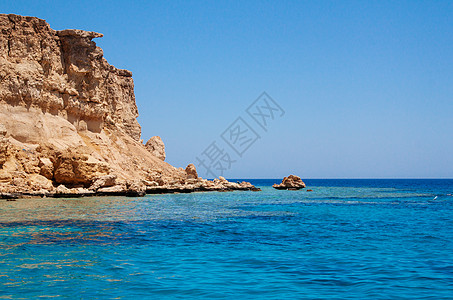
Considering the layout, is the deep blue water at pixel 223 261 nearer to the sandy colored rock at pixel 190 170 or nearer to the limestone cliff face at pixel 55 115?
the limestone cliff face at pixel 55 115

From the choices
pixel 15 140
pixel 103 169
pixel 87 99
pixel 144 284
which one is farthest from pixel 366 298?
pixel 87 99

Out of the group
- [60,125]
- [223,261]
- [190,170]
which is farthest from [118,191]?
[190,170]

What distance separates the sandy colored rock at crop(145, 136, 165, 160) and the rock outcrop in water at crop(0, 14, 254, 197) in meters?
10.1

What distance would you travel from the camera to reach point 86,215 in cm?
2014

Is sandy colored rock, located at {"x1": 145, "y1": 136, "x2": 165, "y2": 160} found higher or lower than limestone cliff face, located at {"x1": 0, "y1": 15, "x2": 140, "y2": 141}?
lower

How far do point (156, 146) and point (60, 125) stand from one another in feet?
86.8

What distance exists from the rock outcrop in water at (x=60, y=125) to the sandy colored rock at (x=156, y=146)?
10.1 metres

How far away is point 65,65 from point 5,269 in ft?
141

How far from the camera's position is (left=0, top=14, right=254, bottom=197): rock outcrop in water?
34969mm

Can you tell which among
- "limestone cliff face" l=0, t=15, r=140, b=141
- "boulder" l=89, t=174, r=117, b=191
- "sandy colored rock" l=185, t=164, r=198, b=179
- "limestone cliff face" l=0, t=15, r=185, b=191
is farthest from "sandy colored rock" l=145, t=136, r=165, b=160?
"boulder" l=89, t=174, r=117, b=191

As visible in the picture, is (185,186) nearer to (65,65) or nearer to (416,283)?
(65,65)

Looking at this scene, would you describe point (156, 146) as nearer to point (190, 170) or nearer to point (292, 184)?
point (190, 170)

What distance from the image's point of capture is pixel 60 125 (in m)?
43.0

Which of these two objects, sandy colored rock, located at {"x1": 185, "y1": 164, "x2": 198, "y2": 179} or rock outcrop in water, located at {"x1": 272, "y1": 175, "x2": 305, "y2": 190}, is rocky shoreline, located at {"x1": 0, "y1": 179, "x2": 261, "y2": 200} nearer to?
sandy colored rock, located at {"x1": 185, "y1": 164, "x2": 198, "y2": 179}
